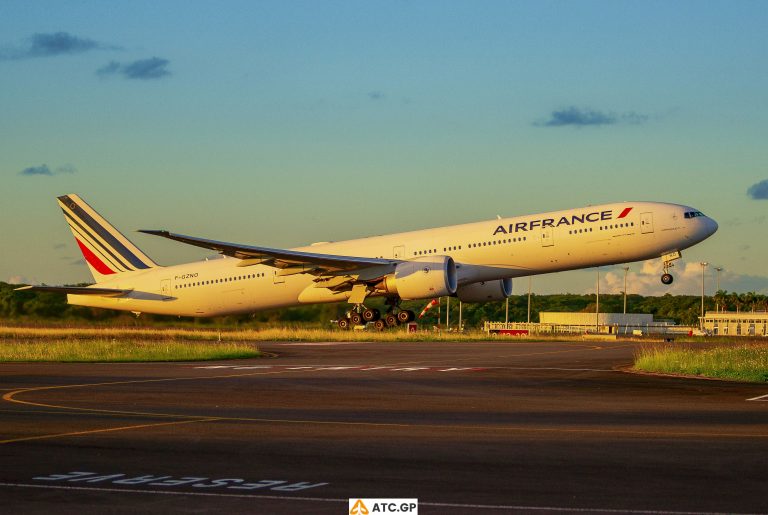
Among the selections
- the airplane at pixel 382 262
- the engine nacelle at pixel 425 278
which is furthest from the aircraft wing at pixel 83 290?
the engine nacelle at pixel 425 278

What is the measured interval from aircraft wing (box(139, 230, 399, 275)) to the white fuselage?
1.57 meters

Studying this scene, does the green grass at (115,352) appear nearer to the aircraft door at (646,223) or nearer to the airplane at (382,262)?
the airplane at (382,262)

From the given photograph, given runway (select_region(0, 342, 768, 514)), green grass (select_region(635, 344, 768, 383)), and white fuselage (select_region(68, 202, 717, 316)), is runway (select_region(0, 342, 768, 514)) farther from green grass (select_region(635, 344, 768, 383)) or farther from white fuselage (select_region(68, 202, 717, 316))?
white fuselage (select_region(68, 202, 717, 316))

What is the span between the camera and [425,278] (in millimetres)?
54688

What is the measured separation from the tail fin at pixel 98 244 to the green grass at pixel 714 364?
39259 millimetres

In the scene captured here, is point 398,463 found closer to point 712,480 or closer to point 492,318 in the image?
point 712,480

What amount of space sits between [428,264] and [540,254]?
222 inches

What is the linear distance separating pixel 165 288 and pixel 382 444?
5012cm

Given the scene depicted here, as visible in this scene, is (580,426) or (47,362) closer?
(580,426)

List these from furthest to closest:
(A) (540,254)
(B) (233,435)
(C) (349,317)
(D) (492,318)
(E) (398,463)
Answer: (D) (492,318)
(C) (349,317)
(A) (540,254)
(B) (233,435)
(E) (398,463)

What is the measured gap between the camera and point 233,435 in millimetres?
16406

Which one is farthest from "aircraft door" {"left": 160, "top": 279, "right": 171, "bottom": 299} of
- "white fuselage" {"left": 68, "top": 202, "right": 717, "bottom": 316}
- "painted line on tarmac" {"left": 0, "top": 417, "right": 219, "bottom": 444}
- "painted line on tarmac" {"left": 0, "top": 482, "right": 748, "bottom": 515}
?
"painted line on tarmac" {"left": 0, "top": 482, "right": 748, "bottom": 515}

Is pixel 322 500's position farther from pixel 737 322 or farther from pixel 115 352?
pixel 737 322

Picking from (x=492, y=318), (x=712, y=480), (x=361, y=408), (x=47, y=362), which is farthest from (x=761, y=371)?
(x=492, y=318)
